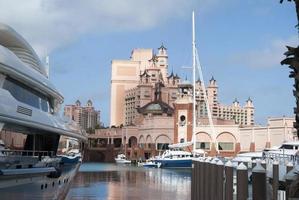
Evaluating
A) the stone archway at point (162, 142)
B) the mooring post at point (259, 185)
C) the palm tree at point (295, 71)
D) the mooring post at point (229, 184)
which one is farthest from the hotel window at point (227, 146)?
the palm tree at point (295, 71)

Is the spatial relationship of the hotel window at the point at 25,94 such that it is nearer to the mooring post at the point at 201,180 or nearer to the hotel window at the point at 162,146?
the mooring post at the point at 201,180

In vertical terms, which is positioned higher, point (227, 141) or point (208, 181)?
point (227, 141)

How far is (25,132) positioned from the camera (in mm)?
13297

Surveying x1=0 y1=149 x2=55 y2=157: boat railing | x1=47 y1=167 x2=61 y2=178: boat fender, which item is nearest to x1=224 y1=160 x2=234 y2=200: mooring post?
x1=0 y1=149 x2=55 y2=157: boat railing

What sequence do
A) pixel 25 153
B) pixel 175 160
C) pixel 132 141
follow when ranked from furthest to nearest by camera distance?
pixel 132 141, pixel 175 160, pixel 25 153

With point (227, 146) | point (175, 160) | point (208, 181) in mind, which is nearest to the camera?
point (208, 181)

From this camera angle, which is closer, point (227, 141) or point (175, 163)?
point (175, 163)

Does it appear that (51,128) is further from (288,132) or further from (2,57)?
(288,132)

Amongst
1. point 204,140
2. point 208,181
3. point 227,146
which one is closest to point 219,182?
point 208,181

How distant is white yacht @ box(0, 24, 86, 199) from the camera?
37.8ft

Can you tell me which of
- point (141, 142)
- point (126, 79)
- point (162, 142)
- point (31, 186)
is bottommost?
point (31, 186)

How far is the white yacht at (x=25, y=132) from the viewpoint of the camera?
11508mm

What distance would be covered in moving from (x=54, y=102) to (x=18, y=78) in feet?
17.5

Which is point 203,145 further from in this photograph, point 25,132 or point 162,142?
point 25,132
